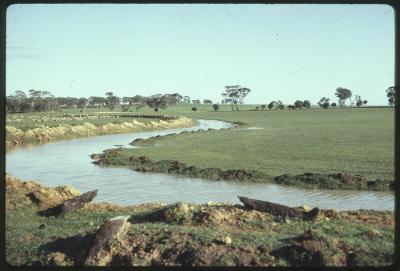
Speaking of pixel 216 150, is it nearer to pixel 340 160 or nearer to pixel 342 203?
pixel 340 160

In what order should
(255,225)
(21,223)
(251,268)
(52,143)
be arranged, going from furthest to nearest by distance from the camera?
(52,143) → (21,223) → (255,225) → (251,268)

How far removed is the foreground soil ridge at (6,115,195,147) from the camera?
136 ft

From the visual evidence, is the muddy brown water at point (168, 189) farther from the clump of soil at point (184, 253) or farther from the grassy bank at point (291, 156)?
the clump of soil at point (184, 253)

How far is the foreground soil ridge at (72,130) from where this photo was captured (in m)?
41.3

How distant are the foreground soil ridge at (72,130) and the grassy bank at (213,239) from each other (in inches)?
1142

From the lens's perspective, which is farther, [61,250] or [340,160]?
[340,160]

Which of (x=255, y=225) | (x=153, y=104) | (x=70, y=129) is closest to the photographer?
(x=255, y=225)

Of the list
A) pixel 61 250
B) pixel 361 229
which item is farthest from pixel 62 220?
pixel 361 229

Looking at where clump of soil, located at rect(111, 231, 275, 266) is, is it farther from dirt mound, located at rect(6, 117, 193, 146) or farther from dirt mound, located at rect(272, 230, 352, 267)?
dirt mound, located at rect(6, 117, 193, 146)

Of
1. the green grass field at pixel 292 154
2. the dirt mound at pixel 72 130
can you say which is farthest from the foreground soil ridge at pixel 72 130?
the green grass field at pixel 292 154

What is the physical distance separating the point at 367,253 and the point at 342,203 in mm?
6889

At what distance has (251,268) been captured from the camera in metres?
9.20

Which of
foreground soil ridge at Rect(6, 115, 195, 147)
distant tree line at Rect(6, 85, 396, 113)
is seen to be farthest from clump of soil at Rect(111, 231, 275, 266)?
distant tree line at Rect(6, 85, 396, 113)

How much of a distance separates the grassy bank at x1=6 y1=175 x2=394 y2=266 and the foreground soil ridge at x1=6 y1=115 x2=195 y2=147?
2901cm
